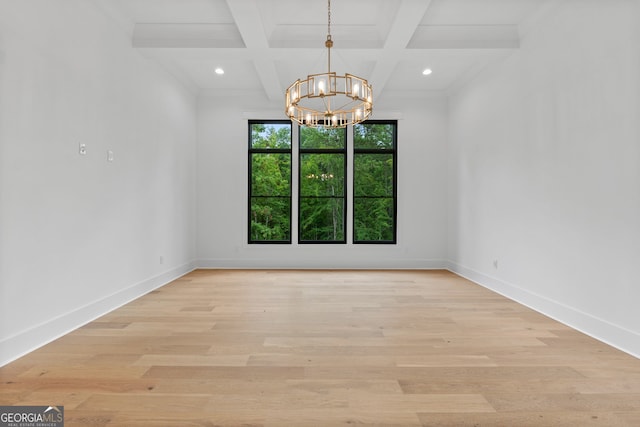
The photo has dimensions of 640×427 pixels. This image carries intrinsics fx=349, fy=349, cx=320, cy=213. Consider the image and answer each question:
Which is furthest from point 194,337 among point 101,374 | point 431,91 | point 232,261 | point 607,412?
point 431,91

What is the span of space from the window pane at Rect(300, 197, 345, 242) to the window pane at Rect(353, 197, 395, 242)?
0.96 ft

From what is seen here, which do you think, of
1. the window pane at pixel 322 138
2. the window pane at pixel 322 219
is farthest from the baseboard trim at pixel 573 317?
the window pane at pixel 322 138

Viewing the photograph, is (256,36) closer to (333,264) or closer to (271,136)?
(271,136)

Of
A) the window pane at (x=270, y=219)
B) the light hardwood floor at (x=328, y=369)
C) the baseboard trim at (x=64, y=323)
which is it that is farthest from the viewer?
the window pane at (x=270, y=219)

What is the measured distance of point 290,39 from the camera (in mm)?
4172

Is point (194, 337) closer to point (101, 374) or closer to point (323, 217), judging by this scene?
point (101, 374)

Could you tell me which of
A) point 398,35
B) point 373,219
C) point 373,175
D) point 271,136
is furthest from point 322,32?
point 373,219

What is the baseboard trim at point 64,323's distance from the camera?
2396 millimetres

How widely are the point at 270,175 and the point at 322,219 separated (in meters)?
1.25

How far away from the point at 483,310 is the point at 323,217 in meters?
3.35

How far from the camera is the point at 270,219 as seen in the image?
6379 millimetres

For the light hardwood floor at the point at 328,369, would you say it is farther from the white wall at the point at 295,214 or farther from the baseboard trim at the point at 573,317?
the white wall at the point at 295,214

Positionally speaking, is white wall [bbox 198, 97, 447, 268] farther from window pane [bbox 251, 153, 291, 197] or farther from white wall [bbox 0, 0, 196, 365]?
white wall [bbox 0, 0, 196, 365]

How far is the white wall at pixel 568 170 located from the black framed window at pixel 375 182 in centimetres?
168
